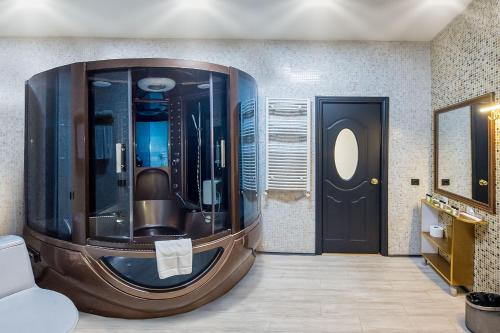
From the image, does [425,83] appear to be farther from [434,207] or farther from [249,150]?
[249,150]

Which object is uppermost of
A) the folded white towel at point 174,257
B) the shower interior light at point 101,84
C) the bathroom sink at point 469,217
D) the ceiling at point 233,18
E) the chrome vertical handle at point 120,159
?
the ceiling at point 233,18

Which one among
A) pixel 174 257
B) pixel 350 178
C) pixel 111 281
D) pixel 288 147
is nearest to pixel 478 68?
pixel 350 178

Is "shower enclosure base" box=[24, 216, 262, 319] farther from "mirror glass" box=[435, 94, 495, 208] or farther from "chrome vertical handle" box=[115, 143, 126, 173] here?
"mirror glass" box=[435, 94, 495, 208]

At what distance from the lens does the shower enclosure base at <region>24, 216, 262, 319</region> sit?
2.22m

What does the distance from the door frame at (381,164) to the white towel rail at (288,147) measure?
5.4 inches

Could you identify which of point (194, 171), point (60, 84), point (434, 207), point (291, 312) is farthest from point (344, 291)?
point (60, 84)

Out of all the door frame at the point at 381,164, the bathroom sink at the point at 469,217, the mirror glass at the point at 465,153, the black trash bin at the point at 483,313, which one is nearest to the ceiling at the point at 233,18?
the door frame at the point at 381,164

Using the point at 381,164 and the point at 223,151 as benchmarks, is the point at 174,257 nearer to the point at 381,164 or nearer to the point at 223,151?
the point at 223,151

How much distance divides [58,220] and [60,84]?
1.09m

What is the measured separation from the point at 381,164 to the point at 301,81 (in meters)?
1.38

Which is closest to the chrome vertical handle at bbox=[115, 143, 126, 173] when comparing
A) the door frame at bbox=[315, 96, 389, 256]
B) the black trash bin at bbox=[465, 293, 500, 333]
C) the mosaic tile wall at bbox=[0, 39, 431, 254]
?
the mosaic tile wall at bbox=[0, 39, 431, 254]

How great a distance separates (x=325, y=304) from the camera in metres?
2.54

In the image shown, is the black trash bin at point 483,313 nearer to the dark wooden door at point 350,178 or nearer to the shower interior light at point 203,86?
the dark wooden door at point 350,178

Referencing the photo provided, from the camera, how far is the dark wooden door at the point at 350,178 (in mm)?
3654
